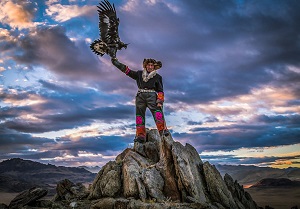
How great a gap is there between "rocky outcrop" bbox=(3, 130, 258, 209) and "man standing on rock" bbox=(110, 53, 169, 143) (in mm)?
1745

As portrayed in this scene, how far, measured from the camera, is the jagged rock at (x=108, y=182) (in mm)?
→ 15273

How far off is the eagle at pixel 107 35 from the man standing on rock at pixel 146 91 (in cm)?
54

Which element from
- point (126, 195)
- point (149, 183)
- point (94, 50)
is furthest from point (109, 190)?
point (94, 50)

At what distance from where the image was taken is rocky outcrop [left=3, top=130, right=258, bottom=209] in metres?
13.5

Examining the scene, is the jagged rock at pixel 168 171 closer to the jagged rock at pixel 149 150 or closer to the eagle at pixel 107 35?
the jagged rock at pixel 149 150

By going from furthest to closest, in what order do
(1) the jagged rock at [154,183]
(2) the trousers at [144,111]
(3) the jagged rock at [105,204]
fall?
(2) the trousers at [144,111]
(1) the jagged rock at [154,183]
(3) the jagged rock at [105,204]

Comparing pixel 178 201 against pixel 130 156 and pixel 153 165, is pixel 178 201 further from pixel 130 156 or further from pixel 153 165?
pixel 130 156

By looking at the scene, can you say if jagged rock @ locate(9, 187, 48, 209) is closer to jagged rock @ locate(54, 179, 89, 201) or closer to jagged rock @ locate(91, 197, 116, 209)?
jagged rock @ locate(54, 179, 89, 201)

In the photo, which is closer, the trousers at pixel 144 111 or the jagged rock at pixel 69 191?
the jagged rock at pixel 69 191

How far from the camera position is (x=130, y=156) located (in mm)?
16875

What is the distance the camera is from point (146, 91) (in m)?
17.7

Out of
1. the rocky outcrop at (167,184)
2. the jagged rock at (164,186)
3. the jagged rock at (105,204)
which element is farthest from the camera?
the rocky outcrop at (167,184)

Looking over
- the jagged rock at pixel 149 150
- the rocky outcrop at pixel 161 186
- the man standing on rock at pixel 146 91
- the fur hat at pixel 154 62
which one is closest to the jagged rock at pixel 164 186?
the rocky outcrop at pixel 161 186

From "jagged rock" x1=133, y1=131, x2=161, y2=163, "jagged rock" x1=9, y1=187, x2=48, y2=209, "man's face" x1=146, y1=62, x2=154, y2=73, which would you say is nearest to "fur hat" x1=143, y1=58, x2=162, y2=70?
"man's face" x1=146, y1=62, x2=154, y2=73
